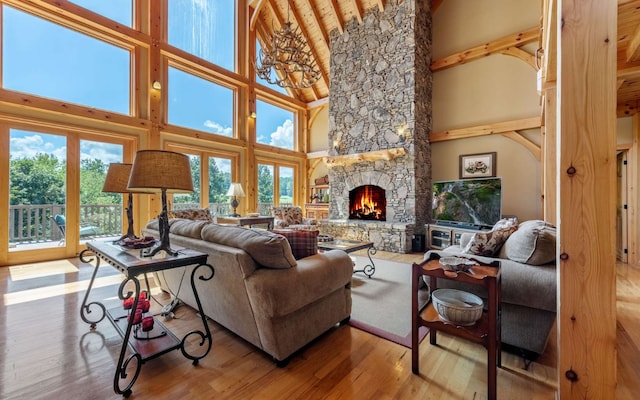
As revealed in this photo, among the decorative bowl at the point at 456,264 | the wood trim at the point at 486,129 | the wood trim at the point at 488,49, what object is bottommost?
the decorative bowl at the point at 456,264

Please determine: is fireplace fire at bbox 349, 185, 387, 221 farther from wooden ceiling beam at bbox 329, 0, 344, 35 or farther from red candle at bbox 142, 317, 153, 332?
red candle at bbox 142, 317, 153, 332

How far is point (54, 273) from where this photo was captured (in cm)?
374

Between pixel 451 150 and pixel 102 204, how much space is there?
7143mm

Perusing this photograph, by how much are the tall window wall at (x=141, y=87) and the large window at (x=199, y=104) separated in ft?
0.08

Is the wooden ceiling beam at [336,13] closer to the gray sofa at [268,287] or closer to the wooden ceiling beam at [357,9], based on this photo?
the wooden ceiling beam at [357,9]

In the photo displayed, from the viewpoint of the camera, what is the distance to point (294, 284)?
1749 millimetres

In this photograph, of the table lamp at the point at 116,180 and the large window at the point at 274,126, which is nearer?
the table lamp at the point at 116,180

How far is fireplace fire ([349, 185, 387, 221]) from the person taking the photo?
627cm

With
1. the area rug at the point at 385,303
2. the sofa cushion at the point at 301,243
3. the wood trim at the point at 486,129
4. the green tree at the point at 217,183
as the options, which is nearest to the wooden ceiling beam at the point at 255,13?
the green tree at the point at 217,183

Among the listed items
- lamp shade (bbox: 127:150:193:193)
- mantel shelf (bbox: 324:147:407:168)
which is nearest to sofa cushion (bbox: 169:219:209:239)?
lamp shade (bbox: 127:150:193:193)

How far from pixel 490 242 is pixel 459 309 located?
102 centimetres

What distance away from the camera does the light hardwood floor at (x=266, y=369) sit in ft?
5.06

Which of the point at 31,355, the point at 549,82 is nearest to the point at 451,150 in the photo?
the point at 549,82

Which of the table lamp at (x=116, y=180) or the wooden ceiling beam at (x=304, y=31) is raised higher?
the wooden ceiling beam at (x=304, y=31)
